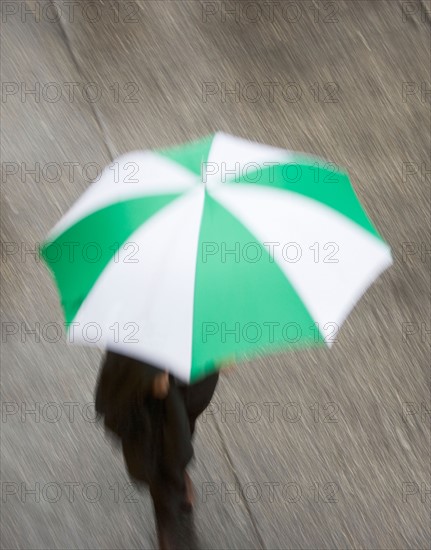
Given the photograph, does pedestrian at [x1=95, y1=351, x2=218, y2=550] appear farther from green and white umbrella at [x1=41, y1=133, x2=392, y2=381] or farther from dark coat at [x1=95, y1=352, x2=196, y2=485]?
green and white umbrella at [x1=41, y1=133, x2=392, y2=381]

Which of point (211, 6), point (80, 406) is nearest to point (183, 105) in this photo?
point (211, 6)

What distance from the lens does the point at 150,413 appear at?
9.40 feet

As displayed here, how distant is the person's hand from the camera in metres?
2.67

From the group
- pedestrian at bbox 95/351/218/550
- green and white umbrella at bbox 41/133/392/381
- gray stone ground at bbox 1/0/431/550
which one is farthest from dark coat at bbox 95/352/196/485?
gray stone ground at bbox 1/0/431/550

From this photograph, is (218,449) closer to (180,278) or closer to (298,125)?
(180,278)

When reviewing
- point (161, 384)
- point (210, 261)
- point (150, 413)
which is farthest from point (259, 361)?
point (210, 261)

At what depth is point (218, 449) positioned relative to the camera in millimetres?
4023

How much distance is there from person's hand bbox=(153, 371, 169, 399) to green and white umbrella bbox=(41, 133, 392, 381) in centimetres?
10

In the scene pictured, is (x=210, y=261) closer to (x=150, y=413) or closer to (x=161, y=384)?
(x=161, y=384)

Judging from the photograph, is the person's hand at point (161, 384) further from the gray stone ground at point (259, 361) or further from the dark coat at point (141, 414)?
the gray stone ground at point (259, 361)

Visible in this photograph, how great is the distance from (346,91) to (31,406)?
2727 millimetres

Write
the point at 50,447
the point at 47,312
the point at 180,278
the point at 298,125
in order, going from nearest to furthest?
1. the point at 180,278
2. the point at 50,447
3. the point at 47,312
4. the point at 298,125

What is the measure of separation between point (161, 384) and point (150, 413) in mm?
232

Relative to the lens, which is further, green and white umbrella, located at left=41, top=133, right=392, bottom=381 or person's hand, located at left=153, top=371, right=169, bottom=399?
person's hand, located at left=153, top=371, right=169, bottom=399
